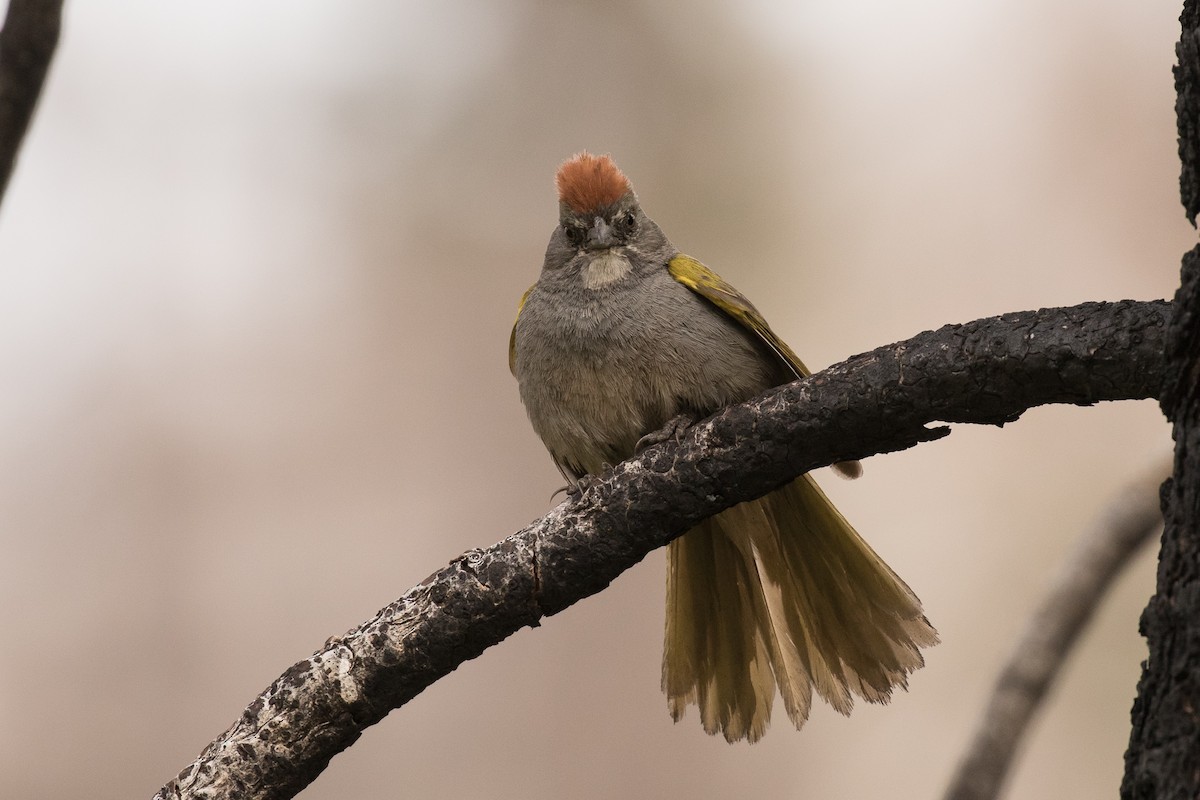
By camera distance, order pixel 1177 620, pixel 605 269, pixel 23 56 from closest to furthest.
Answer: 1. pixel 1177 620
2. pixel 23 56
3. pixel 605 269

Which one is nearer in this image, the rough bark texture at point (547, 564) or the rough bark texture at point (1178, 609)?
the rough bark texture at point (1178, 609)

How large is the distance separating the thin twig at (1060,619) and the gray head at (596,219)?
1663mm

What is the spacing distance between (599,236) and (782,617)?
4.84 ft

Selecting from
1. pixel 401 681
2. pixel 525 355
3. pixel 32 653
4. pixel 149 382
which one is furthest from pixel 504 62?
pixel 401 681

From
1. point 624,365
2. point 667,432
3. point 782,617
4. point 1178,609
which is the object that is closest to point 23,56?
point 624,365

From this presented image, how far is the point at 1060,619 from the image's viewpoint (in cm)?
355

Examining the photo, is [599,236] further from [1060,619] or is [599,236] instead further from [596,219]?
[1060,619]

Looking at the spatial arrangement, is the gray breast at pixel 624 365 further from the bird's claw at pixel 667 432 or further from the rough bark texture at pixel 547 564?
the rough bark texture at pixel 547 564

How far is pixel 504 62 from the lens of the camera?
31.0 ft

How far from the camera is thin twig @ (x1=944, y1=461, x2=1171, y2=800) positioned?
3496 mm

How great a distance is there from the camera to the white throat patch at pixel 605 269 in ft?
12.6

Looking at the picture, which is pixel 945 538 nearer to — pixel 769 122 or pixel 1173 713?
pixel 769 122

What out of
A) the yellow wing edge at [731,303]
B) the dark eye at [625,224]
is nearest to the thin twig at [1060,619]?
the yellow wing edge at [731,303]

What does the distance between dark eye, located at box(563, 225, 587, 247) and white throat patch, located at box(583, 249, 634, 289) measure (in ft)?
0.54
